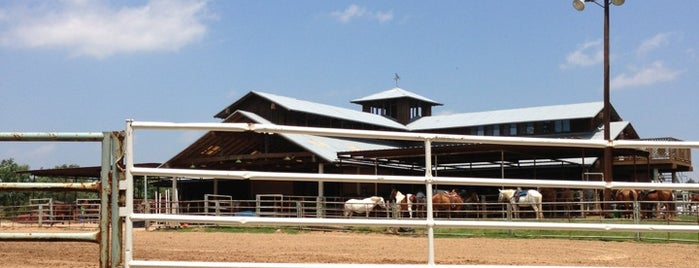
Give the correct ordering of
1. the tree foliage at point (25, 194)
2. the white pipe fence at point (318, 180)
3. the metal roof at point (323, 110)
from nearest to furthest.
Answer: the white pipe fence at point (318, 180), the tree foliage at point (25, 194), the metal roof at point (323, 110)

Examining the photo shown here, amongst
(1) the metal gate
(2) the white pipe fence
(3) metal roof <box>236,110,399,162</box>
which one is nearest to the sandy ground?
(1) the metal gate

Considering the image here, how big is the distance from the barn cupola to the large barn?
3.38 meters

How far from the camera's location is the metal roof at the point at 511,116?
4450 centimetres

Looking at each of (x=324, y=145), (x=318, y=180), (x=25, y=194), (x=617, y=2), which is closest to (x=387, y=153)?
(x=324, y=145)

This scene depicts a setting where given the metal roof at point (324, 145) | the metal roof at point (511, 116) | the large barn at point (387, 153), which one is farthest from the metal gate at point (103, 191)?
the metal roof at point (511, 116)

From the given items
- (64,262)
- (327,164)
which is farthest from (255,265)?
(327,164)

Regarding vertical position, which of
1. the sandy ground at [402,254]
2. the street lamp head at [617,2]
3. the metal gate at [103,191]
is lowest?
the sandy ground at [402,254]

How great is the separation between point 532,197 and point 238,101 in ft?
72.2

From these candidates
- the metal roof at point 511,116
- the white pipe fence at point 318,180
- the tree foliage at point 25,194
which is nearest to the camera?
the white pipe fence at point 318,180

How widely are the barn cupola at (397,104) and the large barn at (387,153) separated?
3.38 m

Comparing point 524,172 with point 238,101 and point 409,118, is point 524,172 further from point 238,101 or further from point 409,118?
point 409,118

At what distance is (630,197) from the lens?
92.3ft

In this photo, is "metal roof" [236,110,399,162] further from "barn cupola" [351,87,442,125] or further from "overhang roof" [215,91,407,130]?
"barn cupola" [351,87,442,125]

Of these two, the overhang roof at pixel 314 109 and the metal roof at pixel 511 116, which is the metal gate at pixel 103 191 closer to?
the overhang roof at pixel 314 109
